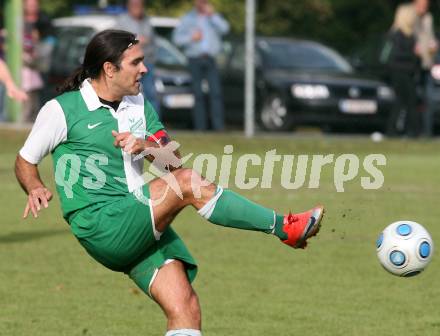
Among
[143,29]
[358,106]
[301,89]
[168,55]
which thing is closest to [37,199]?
[143,29]

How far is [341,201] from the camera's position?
600 inches

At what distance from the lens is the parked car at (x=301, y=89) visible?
24.5 m

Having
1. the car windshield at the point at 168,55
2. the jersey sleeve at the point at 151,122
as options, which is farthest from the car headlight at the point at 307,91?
the jersey sleeve at the point at 151,122

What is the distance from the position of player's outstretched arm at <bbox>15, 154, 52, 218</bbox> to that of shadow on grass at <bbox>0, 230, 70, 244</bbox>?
5.39 m

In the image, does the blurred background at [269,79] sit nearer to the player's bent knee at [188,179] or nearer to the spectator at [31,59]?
the spectator at [31,59]

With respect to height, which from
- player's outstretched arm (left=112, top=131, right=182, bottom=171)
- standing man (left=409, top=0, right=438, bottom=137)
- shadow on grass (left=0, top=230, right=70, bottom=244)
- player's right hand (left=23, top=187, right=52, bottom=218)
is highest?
player's outstretched arm (left=112, top=131, right=182, bottom=171)

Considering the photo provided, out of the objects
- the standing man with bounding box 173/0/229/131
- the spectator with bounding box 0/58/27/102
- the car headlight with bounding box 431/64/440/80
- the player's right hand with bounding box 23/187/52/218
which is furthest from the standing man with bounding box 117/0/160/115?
the player's right hand with bounding box 23/187/52/218

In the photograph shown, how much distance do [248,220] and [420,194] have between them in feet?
31.7

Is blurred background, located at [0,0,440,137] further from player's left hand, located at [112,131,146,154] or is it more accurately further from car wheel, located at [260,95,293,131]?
player's left hand, located at [112,131,146,154]

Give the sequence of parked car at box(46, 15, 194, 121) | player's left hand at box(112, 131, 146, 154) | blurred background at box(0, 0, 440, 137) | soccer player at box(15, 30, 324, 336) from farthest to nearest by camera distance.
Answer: parked car at box(46, 15, 194, 121), blurred background at box(0, 0, 440, 137), soccer player at box(15, 30, 324, 336), player's left hand at box(112, 131, 146, 154)

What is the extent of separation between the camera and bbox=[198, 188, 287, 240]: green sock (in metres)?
6.88

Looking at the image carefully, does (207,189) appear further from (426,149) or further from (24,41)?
(24,41)

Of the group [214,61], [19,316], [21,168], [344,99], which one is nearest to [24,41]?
[214,61]

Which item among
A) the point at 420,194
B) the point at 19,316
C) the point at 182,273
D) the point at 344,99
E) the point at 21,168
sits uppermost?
the point at 21,168
